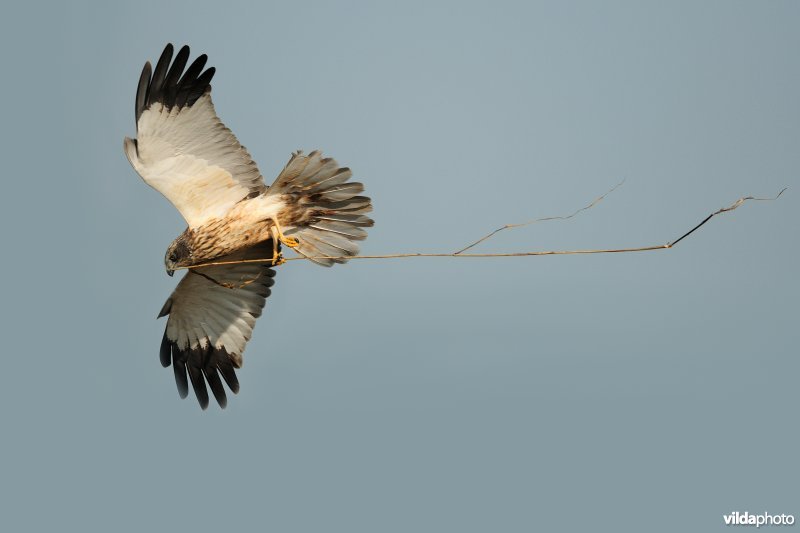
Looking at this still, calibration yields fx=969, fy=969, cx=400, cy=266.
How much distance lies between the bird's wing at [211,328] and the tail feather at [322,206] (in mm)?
890

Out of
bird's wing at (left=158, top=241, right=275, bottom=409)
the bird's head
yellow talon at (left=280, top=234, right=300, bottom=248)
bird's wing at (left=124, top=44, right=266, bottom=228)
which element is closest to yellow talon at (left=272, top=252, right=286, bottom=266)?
yellow talon at (left=280, top=234, right=300, bottom=248)

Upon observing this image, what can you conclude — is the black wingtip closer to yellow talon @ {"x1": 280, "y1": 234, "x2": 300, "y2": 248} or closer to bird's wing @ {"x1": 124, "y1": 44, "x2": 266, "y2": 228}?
bird's wing @ {"x1": 124, "y1": 44, "x2": 266, "y2": 228}

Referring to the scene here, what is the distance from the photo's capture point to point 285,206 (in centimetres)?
754

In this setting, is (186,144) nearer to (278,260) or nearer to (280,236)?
(280,236)

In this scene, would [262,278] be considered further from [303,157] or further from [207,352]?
[303,157]

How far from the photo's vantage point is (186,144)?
7648 millimetres

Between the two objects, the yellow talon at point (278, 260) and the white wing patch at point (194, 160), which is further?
the white wing patch at point (194, 160)

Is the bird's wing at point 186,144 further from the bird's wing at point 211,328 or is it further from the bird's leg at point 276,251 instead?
the bird's wing at point 211,328

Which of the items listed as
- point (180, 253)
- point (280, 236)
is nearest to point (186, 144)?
point (180, 253)

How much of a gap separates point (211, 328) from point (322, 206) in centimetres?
196

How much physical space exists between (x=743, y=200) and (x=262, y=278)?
486 cm

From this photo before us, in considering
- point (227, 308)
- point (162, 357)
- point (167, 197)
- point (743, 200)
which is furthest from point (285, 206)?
point (743, 200)

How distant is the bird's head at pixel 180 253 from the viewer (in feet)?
25.2

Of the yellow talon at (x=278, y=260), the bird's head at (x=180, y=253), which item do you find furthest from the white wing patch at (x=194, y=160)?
the yellow talon at (x=278, y=260)
